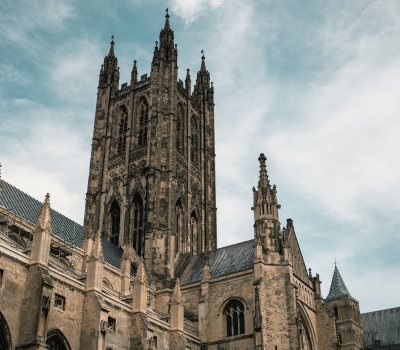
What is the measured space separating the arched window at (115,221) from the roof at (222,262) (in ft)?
21.6

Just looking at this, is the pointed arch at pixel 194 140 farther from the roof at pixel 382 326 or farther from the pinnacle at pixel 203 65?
the roof at pixel 382 326

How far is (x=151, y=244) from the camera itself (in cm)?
4141

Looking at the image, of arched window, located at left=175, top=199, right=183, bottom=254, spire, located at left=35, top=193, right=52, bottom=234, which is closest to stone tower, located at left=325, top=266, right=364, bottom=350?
arched window, located at left=175, top=199, right=183, bottom=254

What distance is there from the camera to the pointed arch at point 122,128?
48.9 metres

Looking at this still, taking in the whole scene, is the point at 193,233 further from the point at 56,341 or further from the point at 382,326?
the point at 56,341

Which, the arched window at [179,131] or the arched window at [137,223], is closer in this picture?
the arched window at [137,223]

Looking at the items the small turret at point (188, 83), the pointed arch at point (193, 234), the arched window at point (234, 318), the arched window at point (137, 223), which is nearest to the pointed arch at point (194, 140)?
the small turret at point (188, 83)

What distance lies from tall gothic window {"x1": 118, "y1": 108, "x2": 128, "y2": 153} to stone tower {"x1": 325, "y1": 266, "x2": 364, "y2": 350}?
22.1m

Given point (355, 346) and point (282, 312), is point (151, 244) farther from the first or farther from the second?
point (355, 346)

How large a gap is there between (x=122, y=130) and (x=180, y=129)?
Result: 5.43 metres

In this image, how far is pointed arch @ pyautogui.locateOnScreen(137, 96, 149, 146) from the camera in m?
48.1

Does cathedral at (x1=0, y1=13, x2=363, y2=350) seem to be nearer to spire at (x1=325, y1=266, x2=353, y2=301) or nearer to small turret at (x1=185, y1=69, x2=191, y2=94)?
spire at (x1=325, y1=266, x2=353, y2=301)

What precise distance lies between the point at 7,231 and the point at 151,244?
15.7 metres

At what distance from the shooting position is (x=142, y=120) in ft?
162
